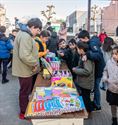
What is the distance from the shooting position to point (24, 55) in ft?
16.8

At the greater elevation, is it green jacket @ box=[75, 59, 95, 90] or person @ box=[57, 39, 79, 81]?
person @ box=[57, 39, 79, 81]

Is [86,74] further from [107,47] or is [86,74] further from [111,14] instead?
[111,14]

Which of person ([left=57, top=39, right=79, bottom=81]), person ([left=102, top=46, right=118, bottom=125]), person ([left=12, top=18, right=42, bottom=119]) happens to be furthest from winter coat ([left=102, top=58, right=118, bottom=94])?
person ([left=57, top=39, right=79, bottom=81])

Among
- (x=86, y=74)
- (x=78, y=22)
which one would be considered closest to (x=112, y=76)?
(x=86, y=74)

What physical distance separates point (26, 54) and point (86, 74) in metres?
1.03

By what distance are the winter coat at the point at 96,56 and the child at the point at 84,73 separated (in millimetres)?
94

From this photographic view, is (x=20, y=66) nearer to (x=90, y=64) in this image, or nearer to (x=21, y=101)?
(x=21, y=101)

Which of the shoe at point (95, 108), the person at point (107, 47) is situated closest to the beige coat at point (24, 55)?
the shoe at point (95, 108)

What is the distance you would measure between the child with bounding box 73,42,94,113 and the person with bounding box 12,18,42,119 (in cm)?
74

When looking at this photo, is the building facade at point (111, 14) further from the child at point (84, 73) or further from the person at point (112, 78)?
the person at point (112, 78)

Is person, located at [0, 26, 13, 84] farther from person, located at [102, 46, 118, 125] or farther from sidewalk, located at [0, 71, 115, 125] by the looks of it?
person, located at [102, 46, 118, 125]

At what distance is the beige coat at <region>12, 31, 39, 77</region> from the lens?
5129 millimetres

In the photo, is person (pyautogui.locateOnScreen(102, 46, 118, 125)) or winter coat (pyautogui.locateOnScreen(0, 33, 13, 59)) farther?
winter coat (pyautogui.locateOnScreen(0, 33, 13, 59))

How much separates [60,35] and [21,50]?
6.50m
